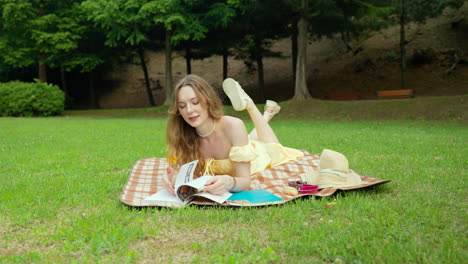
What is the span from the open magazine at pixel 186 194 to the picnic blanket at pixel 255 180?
0.06 meters

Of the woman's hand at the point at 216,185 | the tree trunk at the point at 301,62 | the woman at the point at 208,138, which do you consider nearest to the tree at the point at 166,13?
the tree trunk at the point at 301,62

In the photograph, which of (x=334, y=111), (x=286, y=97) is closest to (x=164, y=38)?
(x=286, y=97)

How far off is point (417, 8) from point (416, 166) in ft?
56.5

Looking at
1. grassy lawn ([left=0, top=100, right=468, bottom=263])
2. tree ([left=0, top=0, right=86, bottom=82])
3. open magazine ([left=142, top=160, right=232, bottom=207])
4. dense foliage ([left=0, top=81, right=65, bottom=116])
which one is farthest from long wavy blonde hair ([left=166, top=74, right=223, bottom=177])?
tree ([left=0, top=0, right=86, bottom=82])

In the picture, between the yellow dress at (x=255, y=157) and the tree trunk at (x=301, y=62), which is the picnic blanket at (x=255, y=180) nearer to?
the yellow dress at (x=255, y=157)

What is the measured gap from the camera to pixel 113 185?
14.4 feet

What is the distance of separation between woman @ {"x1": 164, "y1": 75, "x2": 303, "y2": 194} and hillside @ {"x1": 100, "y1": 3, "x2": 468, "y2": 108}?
66.3 ft

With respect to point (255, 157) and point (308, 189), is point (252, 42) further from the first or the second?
point (308, 189)

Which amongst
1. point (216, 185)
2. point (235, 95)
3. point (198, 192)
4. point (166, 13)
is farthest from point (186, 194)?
point (166, 13)

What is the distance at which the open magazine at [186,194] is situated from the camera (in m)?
3.36

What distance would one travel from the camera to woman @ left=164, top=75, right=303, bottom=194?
12.0ft

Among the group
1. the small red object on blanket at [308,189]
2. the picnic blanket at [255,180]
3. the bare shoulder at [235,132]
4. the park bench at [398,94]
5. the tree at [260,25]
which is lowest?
the picnic blanket at [255,180]

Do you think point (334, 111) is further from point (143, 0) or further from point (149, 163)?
point (149, 163)

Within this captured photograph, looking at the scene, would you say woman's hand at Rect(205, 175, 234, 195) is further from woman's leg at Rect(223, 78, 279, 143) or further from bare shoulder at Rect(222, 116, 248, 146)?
woman's leg at Rect(223, 78, 279, 143)
